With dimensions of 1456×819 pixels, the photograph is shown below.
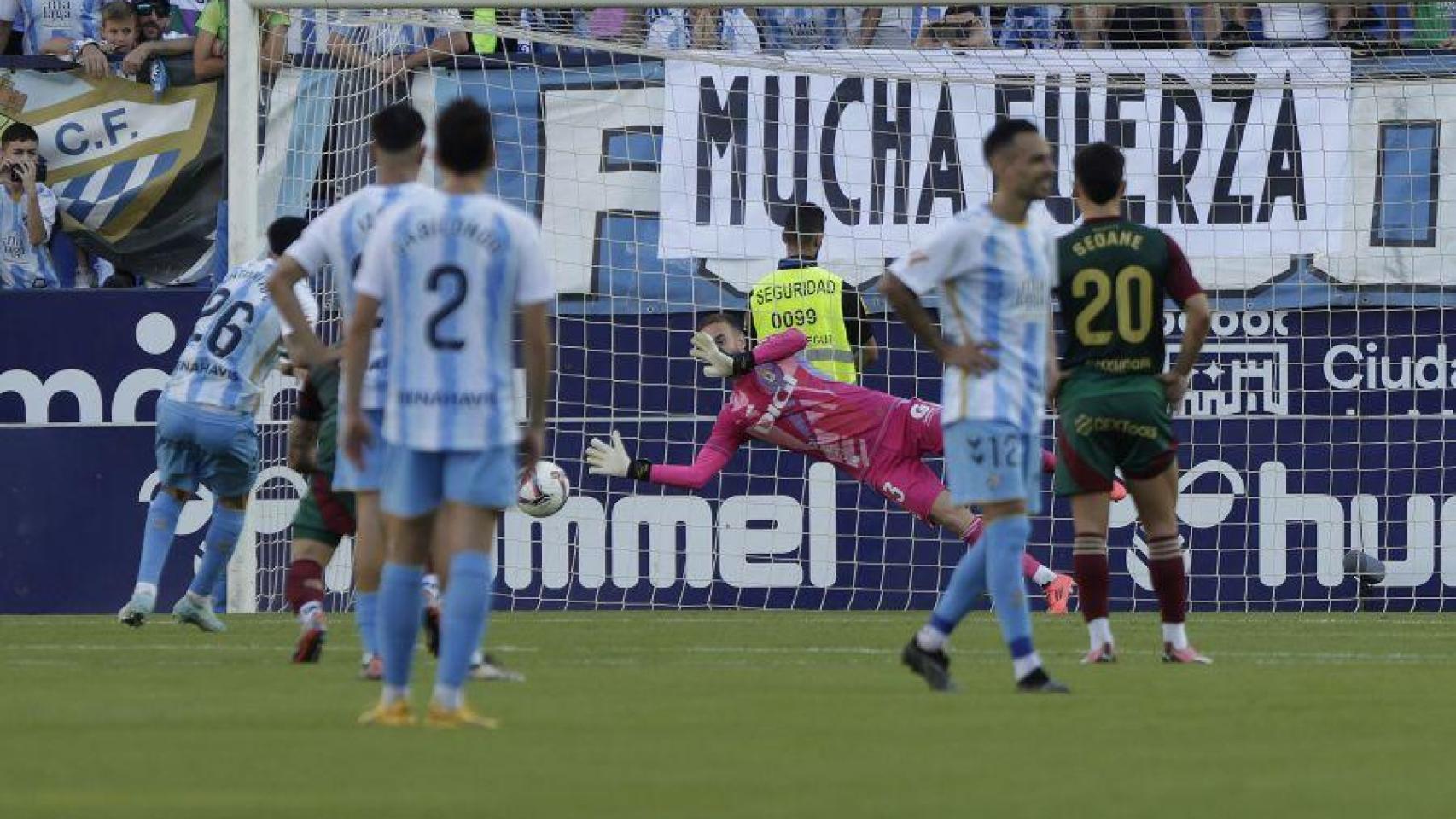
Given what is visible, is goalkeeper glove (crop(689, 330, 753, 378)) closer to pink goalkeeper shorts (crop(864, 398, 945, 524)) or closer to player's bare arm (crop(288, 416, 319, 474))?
pink goalkeeper shorts (crop(864, 398, 945, 524))

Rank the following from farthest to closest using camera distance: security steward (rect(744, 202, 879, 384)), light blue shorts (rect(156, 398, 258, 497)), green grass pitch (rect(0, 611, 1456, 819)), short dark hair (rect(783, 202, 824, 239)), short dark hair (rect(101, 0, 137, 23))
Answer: short dark hair (rect(101, 0, 137, 23))
short dark hair (rect(783, 202, 824, 239))
security steward (rect(744, 202, 879, 384))
light blue shorts (rect(156, 398, 258, 497))
green grass pitch (rect(0, 611, 1456, 819))

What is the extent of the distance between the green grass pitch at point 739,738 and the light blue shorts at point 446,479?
2.16ft

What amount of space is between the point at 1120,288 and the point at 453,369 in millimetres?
4278

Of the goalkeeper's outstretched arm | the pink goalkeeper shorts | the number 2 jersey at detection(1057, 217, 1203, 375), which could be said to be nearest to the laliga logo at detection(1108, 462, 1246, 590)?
the pink goalkeeper shorts

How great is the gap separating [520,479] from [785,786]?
31.9ft

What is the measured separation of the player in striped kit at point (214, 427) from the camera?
14094mm

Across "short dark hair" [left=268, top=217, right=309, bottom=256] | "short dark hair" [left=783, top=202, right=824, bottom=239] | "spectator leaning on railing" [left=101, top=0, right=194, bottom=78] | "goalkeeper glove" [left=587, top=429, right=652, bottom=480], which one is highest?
Result: "spectator leaning on railing" [left=101, top=0, right=194, bottom=78]

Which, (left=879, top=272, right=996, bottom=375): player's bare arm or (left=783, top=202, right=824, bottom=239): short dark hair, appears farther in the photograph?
(left=783, top=202, right=824, bottom=239): short dark hair

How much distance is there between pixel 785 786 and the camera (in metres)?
6.42

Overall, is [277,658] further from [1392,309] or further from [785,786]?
[1392,309]

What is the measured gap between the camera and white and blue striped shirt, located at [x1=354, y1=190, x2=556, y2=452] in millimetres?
7762

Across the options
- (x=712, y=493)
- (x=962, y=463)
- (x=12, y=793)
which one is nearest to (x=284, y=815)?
(x=12, y=793)

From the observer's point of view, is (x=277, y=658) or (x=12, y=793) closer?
(x=12, y=793)

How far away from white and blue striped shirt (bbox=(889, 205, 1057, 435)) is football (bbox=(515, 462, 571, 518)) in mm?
6789
